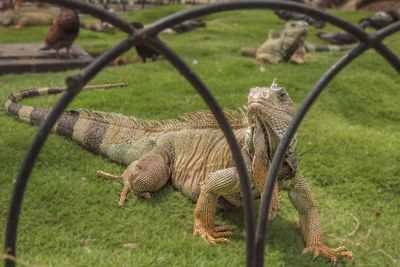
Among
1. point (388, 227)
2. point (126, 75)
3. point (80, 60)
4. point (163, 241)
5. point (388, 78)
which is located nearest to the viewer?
point (163, 241)

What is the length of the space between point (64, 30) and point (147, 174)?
4.20 m

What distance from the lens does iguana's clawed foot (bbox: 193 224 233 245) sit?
2344 millimetres

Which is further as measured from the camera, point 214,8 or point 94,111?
point 94,111

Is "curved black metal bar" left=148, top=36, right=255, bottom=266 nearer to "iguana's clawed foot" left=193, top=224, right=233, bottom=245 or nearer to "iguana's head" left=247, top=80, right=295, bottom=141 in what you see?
"iguana's head" left=247, top=80, right=295, bottom=141

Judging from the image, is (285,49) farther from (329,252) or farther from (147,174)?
(329,252)

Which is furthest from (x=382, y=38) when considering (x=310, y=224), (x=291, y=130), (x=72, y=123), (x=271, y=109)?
(x=72, y=123)

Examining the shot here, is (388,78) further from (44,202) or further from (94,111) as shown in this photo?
(44,202)

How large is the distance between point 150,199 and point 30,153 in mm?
1905

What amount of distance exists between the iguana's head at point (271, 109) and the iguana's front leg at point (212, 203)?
0.46m

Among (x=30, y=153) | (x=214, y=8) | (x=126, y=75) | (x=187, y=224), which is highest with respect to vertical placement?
(x=214, y=8)

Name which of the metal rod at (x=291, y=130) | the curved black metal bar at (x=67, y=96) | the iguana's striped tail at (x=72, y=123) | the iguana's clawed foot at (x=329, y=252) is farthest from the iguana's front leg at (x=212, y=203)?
the curved black metal bar at (x=67, y=96)

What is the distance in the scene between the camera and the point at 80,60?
6422mm

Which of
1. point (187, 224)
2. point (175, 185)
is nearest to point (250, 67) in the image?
point (175, 185)

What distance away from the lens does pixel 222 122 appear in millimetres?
1039
